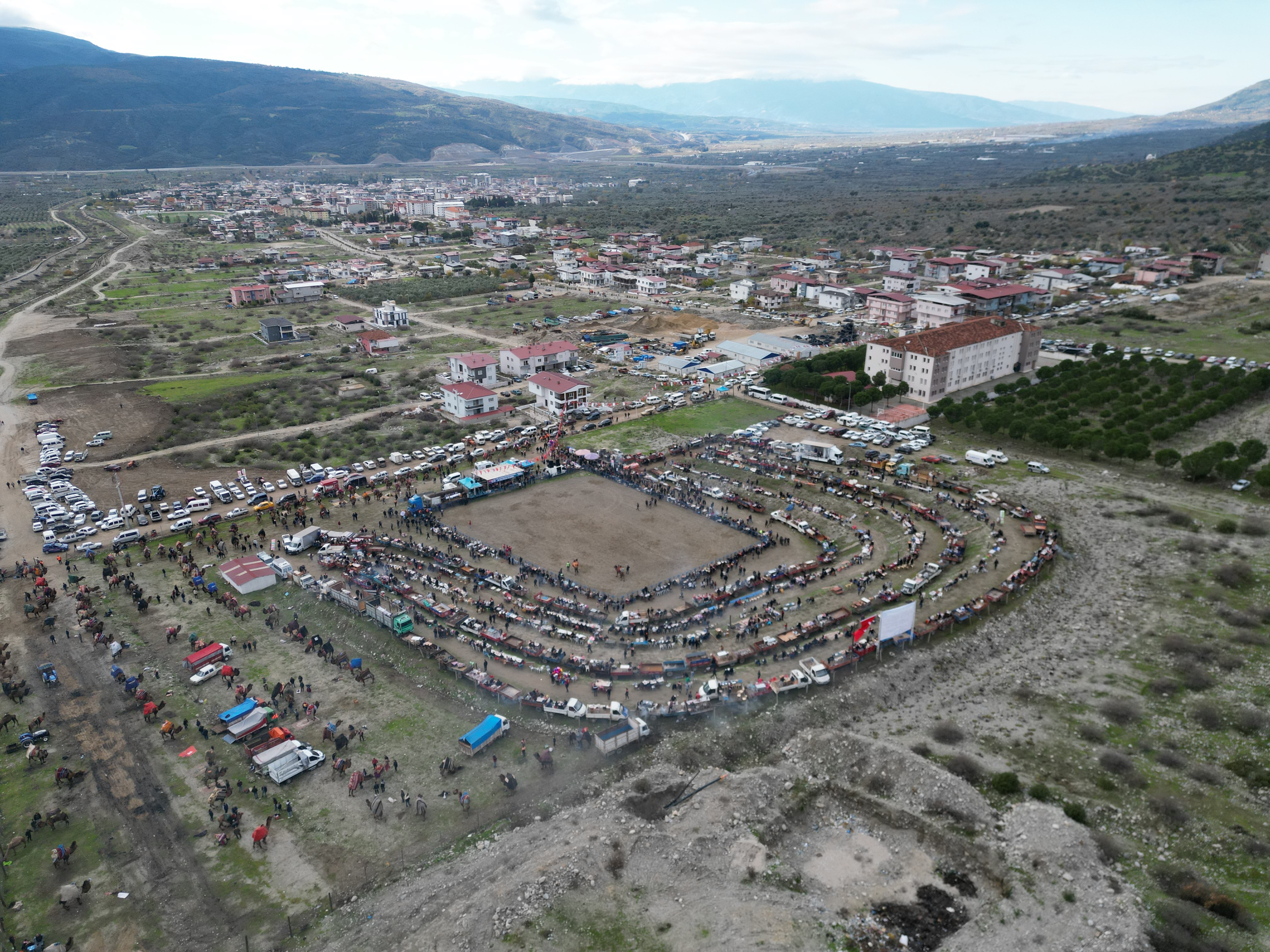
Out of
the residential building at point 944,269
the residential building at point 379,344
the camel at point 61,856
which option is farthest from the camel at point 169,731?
the residential building at point 944,269

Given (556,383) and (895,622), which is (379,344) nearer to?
(556,383)

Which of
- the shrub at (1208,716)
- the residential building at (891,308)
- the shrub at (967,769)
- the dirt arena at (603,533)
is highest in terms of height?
the residential building at (891,308)

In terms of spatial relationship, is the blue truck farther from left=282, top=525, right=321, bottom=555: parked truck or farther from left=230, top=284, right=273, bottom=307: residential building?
left=230, top=284, right=273, bottom=307: residential building

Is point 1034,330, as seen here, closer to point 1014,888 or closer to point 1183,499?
point 1183,499

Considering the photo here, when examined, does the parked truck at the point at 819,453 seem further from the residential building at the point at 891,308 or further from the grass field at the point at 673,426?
the residential building at the point at 891,308

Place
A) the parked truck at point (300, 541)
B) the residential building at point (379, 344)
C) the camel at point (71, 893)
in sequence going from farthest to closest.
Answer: the residential building at point (379, 344), the parked truck at point (300, 541), the camel at point (71, 893)

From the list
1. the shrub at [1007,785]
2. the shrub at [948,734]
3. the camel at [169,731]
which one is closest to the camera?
the shrub at [1007,785]

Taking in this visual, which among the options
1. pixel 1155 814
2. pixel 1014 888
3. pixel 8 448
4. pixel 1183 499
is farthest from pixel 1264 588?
pixel 8 448

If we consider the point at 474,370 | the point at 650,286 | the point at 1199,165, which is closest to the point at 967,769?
the point at 474,370
